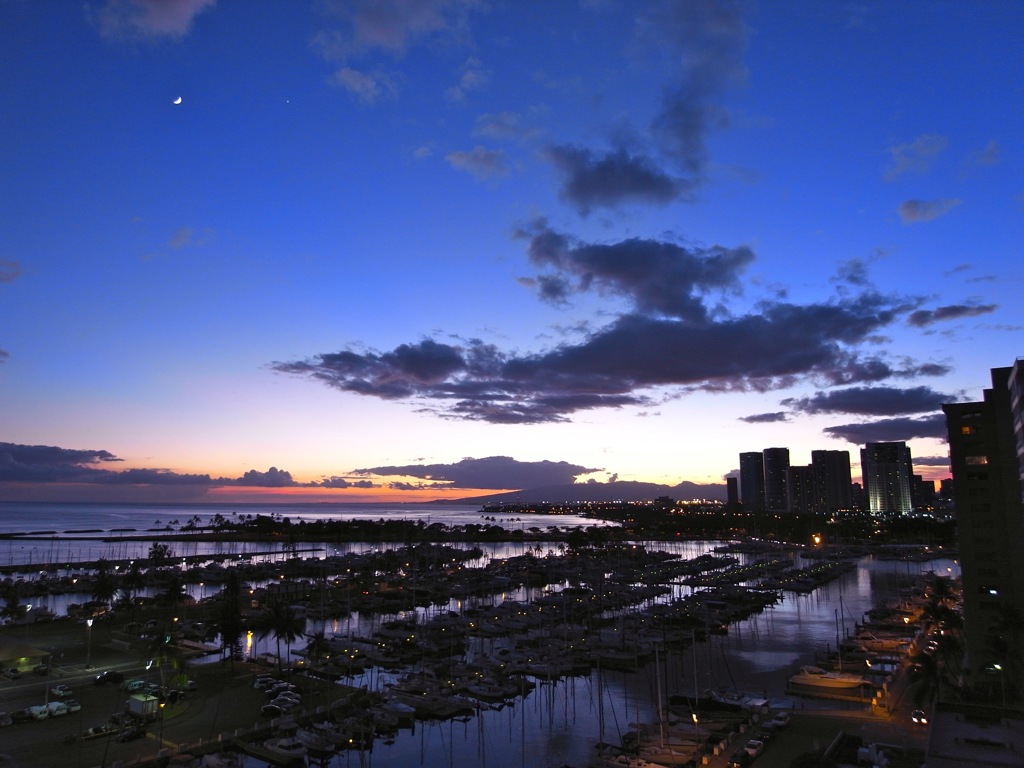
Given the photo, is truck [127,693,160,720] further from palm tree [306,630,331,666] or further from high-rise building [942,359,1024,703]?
high-rise building [942,359,1024,703]

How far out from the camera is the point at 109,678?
3011 centimetres

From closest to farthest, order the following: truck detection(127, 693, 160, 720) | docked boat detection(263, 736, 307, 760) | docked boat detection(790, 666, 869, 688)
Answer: docked boat detection(263, 736, 307, 760) < truck detection(127, 693, 160, 720) < docked boat detection(790, 666, 869, 688)

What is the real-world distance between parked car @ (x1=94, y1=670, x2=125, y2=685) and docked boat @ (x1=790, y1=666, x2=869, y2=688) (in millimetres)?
31526

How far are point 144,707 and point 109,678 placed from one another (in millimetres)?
7437

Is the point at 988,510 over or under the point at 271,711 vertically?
over

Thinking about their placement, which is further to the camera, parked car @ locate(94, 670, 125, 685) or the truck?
parked car @ locate(94, 670, 125, 685)

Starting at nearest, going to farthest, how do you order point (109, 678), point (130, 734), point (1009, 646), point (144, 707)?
point (130, 734)
point (144, 707)
point (1009, 646)
point (109, 678)

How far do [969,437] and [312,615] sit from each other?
46.1 m

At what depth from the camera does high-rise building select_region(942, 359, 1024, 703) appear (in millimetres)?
29703

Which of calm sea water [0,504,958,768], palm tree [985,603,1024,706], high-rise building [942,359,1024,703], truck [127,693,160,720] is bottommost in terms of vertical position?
calm sea water [0,504,958,768]

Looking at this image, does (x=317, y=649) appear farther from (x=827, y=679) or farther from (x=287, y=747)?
(x=827, y=679)

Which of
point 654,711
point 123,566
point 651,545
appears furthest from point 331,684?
point 651,545

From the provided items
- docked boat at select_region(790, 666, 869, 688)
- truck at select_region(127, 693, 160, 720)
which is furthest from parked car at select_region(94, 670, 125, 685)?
docked boat at select_region(790, 666, 869, 688)

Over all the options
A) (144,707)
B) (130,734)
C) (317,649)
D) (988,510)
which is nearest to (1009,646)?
(988,510)
